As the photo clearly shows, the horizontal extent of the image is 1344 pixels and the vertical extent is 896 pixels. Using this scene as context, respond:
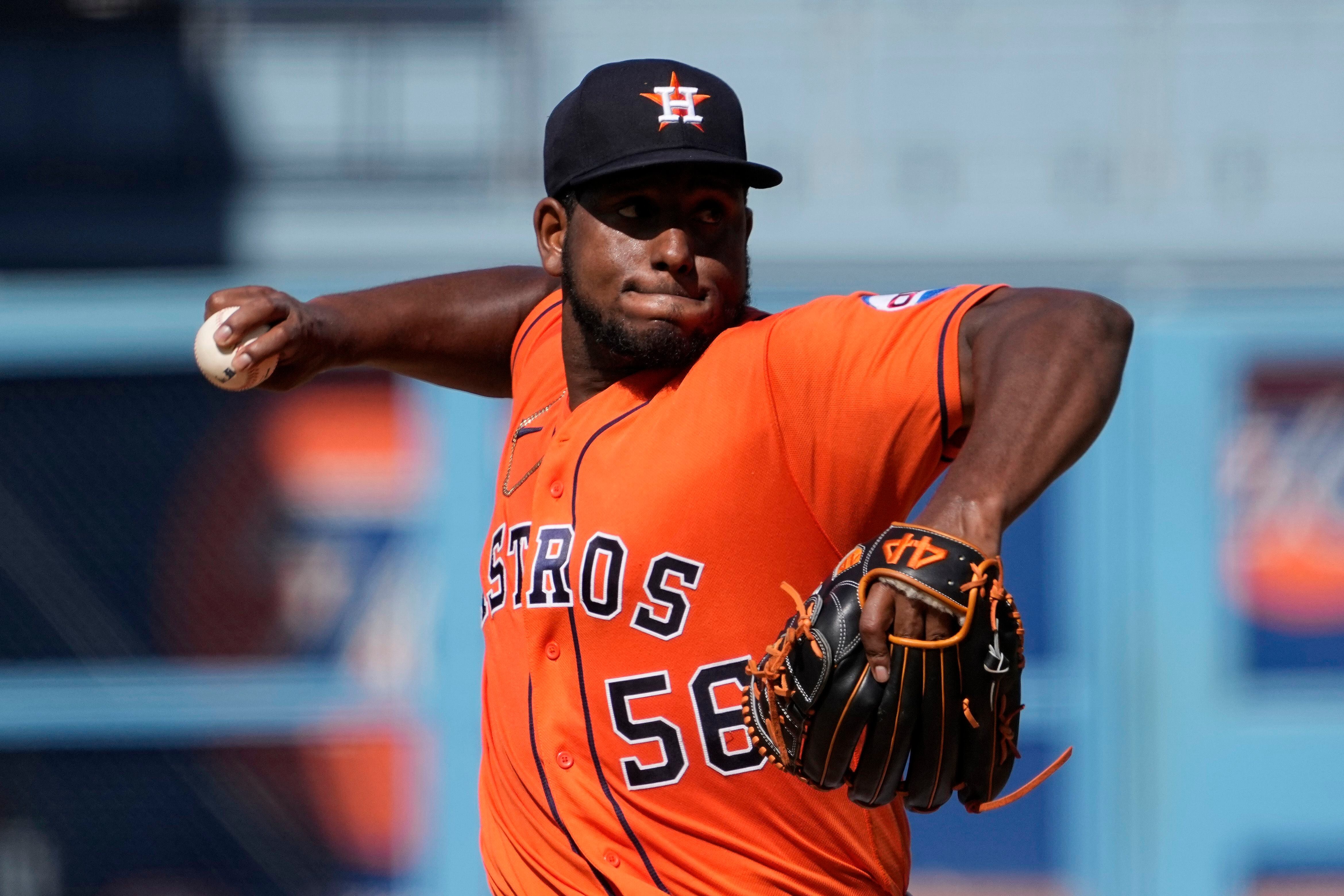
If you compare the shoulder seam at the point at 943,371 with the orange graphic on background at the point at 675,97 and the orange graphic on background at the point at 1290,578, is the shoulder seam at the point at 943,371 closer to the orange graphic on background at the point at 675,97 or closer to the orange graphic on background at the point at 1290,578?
the orange graphic on background at the point at 675,97

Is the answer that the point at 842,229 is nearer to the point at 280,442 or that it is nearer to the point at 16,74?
the point at 280,442

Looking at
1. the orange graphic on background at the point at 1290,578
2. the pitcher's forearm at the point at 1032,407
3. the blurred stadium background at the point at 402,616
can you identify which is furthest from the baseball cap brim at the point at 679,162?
the orange graphic on background at the point at 1290,578

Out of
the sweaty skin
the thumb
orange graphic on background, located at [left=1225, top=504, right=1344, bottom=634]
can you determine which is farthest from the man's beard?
orange graphic on background, located at [left=1225, top=504, right=1344, bottom=634]

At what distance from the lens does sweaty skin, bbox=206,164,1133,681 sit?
1.31 metres

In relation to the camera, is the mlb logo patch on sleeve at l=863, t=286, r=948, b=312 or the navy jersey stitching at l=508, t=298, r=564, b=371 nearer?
the mlb logo patch on sleeve at l=863, t=286, r=948, b=312

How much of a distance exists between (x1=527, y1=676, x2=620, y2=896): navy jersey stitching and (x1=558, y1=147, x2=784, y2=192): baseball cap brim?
66 centimetres

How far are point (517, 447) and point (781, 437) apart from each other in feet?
1.70

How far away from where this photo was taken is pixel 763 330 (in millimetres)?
1645

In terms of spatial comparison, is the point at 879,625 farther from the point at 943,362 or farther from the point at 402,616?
the point at 402,616

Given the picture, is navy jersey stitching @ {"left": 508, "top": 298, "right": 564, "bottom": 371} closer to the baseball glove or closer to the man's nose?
the man's nose

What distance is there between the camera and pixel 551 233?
76.3 inches

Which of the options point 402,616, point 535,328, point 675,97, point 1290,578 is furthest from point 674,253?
point 1290,578

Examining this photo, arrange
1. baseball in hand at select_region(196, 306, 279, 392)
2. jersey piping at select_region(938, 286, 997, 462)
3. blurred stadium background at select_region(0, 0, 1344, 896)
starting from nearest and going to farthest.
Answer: jersey piping at select_region(938, 286, 997, 462), baseball in hand at select_region(196, 306, 279, 392), blurred stadium background at select_region(0, 0, 1344, 896)

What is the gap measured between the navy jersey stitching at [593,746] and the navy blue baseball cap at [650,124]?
1.04 ft
